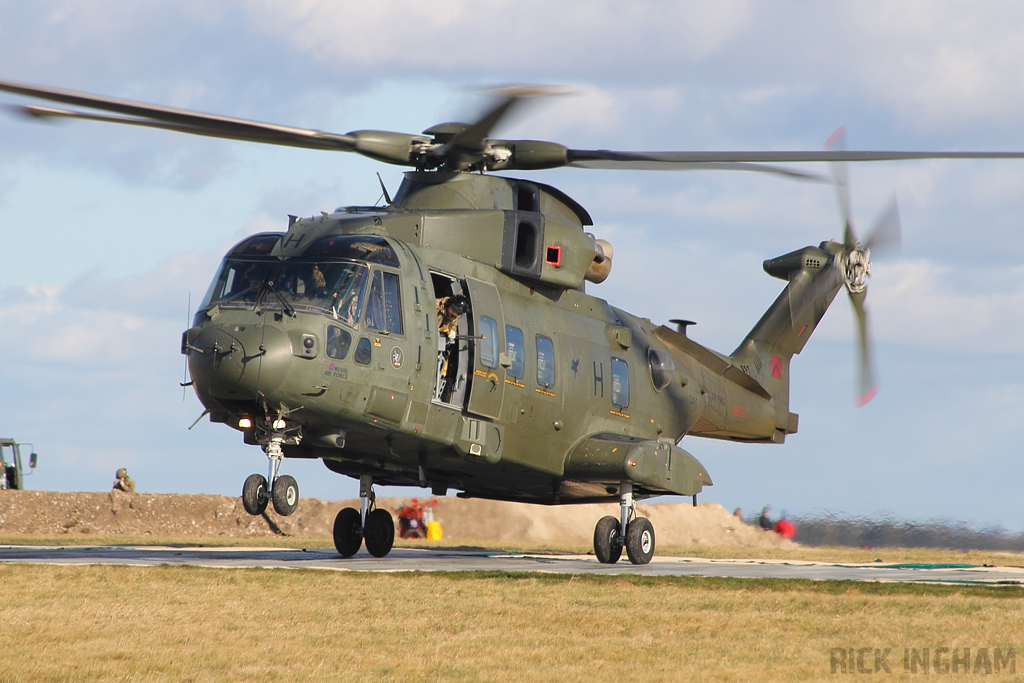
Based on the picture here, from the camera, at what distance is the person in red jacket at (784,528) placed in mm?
28656

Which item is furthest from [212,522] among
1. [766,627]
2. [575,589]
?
[766,627]

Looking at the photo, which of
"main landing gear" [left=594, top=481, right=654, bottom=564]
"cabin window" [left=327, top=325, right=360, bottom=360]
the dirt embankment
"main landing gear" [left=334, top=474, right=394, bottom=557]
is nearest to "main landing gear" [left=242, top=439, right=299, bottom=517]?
"cabin window" [left=327, top=325, right=360, bottom=360]

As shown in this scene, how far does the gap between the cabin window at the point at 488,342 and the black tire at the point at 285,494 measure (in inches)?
135

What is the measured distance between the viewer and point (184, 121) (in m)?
13.5

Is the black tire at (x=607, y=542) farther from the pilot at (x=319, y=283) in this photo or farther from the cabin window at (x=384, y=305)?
the pilot at (x=319, y=283)

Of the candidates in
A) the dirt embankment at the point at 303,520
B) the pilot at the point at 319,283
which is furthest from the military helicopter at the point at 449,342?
the dirt embankment at the point at 303,520

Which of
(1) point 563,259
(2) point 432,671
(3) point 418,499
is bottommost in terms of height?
(2) point 432,671

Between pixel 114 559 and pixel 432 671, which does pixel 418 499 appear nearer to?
pixel 114 559

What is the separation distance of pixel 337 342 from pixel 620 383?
255 inches

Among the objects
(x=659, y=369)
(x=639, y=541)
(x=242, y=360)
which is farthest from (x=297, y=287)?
(x=659, y=369)

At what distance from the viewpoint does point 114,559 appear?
1645cm

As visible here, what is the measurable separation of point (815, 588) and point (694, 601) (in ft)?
6.36

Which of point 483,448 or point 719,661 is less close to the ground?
point 483,448

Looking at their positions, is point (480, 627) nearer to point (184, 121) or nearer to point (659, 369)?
point (184, 121)
